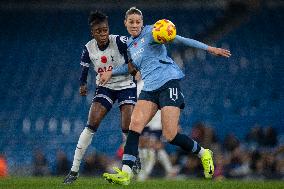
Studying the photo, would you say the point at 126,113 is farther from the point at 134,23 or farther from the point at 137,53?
the point at 134,23

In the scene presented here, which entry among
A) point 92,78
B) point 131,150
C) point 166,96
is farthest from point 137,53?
point 92,78

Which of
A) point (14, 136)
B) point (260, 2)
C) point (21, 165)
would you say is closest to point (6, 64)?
point (14, 136)

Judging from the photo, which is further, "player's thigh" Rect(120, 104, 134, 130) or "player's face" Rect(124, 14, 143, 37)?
"player's thigh" Rect(120, 104, 134, 130)

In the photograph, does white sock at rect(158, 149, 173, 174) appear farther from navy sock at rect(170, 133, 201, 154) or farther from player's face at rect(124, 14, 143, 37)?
player's face at rect(124, 14, 143, 37)

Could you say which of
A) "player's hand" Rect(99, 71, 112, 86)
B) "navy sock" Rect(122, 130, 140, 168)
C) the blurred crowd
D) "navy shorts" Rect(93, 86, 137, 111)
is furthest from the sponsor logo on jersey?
the blurred crowd

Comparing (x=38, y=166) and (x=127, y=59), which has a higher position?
(x=127, y=59)

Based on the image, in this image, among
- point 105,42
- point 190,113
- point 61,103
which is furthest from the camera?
point 61,103

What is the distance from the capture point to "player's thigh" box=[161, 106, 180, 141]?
9508mm

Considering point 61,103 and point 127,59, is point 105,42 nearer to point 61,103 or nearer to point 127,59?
point 127,59

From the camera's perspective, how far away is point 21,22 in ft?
75.2

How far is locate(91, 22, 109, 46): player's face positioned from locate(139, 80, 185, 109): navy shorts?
150cm

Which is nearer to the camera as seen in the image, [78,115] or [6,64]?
[78,115]

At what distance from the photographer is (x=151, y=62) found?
32.0ft

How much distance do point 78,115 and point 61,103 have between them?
89 cm
